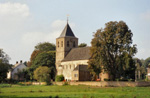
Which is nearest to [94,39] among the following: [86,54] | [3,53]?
[86,54]

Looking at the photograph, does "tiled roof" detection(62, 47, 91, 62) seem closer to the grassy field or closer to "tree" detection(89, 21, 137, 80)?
"tree" detection(89, 21, 137, 80)

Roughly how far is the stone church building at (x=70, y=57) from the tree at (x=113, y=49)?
35.0 feet

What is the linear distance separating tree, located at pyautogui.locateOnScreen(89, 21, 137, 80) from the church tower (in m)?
26.9

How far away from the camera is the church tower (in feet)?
250

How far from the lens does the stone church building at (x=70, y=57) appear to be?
61438 millimetres

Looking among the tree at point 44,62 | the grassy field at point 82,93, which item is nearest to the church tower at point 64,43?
the tree at point 44,62

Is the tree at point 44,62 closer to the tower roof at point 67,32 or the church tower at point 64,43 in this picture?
the church tower at point 64,43

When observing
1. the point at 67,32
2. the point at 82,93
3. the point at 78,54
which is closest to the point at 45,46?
the point at 67,32

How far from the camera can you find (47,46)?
103125mm

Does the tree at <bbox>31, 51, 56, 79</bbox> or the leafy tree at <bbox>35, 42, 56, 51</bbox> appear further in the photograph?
the leafy tree at <bbox>35, 42, 56, 51</bbox>

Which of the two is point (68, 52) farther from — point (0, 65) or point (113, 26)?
point (113, 26)

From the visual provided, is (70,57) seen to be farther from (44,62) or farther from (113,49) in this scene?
(113,49)

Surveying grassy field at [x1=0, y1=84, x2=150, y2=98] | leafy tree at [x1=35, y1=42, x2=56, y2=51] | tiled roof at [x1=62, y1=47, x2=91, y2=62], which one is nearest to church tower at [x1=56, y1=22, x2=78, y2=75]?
tiled roof at [x1=62, y1=47, x2=91, y2=62]

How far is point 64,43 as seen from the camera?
250ft
